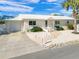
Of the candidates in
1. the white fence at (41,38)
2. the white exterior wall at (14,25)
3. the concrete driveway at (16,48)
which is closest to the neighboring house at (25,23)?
the white exterior wall at (14,25)

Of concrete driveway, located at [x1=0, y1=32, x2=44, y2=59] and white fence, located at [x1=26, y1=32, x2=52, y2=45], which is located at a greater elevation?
concrete driveway, located at [x1=0, y1=32, x2=44, y2=59]

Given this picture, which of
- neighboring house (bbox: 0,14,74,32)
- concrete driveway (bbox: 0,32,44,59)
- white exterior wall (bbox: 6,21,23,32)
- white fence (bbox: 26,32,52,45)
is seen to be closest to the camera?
concrete driveway (bbox: 0,32,44,59)

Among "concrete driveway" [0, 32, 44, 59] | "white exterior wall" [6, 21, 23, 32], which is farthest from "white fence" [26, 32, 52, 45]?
"white exterior wall" [6, 21, 23, 32]

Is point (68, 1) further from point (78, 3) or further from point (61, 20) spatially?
point (61, 20)

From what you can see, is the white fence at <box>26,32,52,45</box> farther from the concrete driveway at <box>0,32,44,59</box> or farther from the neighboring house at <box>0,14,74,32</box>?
the neighboring house at <box>0,14,74,32</box>

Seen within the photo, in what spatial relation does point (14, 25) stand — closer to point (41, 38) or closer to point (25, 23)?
point (25, 23)

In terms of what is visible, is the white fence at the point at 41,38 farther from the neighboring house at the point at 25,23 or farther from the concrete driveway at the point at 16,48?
the neighboring house at the point at 25,23

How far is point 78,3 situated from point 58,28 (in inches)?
334

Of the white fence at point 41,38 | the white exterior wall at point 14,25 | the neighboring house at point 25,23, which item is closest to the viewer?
the white fence at point 41,38

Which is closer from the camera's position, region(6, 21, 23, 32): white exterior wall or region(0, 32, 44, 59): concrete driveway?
region(0, 32, 44, 59): concrete driveway

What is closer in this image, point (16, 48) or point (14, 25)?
point (16, 48)

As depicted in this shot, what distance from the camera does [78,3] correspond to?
129 ft

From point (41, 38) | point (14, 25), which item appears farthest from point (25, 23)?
point (41, 38)

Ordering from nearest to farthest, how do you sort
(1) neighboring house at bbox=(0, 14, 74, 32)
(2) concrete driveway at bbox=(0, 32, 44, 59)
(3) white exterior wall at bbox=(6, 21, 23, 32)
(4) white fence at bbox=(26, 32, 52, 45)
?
1. (2) concrete driveway at bbox=(0, 32, 44, 59)
2. (4) white fence at bbox=(26, 32, 52, 45)
3. (3) white exterior wall at bbox=(6, 21, 23, 32)
4. (1) neighboring house at bbox=(0, 14, 74, 32)
